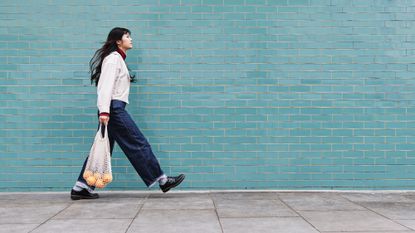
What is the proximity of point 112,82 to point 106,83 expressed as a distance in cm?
7

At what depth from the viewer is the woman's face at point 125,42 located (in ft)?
17.0

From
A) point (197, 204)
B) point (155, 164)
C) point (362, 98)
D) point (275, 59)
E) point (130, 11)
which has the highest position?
point (130, 11)

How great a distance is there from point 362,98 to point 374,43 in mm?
722

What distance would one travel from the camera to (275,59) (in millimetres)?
5609

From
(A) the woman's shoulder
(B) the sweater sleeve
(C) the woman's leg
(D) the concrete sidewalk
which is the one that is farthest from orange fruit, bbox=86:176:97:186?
(A) the woman's shoulder

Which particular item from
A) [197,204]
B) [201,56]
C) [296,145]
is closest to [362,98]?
[296,145]

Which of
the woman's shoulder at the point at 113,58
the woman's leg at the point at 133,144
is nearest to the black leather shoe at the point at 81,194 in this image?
the woman's leg at the point at 133,144

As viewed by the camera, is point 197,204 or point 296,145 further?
point 296,145

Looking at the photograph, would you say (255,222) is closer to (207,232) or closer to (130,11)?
(207,232)

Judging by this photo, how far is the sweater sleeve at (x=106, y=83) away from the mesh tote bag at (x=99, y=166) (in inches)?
11.8

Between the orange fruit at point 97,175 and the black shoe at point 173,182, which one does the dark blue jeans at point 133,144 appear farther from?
the orange fruit at point 97,175

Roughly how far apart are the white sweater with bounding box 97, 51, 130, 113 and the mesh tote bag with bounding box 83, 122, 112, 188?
0.36 m

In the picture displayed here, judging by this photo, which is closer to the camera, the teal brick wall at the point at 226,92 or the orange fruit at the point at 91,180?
the orange fruit at the point at 91,180

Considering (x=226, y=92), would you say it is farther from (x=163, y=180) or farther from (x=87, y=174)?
(x=87, y=174)
